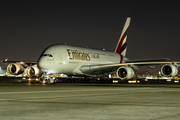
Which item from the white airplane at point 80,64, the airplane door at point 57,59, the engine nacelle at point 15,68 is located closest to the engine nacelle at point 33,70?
the white airplane at point 80,64

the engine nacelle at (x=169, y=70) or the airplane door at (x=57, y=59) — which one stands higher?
the airplane door at (x=57, y=59)

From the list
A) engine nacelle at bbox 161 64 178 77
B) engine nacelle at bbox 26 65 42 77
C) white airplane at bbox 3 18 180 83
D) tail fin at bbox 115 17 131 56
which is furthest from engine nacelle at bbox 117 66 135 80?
tail fin at bbox 115 17 131 56

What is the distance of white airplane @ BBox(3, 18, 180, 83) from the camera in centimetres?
3212

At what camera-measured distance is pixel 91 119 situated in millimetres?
7633

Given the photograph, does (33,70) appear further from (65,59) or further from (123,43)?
(123,43)

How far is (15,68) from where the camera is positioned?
→ 3812cm

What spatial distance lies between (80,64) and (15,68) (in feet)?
29.7

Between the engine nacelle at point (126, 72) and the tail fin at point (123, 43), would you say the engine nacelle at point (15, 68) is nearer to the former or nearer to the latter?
the engine nacelle at point (126, 72)

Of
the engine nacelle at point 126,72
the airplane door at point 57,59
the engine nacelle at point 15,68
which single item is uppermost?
the airplane door at point 57,59

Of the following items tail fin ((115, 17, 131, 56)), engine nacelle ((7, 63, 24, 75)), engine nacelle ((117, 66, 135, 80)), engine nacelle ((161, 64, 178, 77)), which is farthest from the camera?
tail fin ((115, 17, 131, 56))

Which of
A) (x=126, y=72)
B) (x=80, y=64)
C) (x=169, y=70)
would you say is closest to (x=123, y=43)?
(x=80, y=64)

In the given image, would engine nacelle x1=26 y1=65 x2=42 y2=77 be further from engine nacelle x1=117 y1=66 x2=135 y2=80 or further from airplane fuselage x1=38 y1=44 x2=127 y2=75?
engine nacelle x1=117 y1=66 x2=135 y2=80

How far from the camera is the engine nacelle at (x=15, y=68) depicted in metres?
37.8

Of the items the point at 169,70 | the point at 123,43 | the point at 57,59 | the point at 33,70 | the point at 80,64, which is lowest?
the point at 169,70
